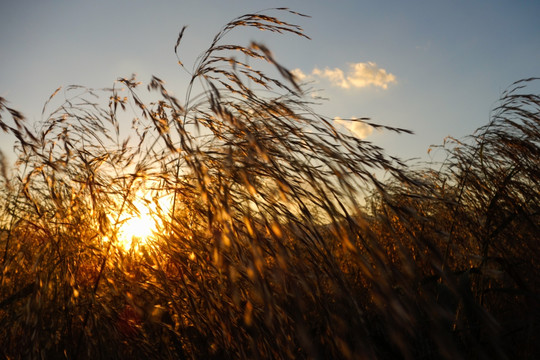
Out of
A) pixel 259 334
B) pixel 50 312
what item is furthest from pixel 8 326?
pixel 259 334

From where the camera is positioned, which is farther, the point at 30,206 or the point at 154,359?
the point at 30,206

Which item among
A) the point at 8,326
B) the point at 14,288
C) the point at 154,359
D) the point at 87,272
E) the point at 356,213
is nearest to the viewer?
the point at 356,213

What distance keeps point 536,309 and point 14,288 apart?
2.63 metres

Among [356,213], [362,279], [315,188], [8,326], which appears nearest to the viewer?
[356,213]

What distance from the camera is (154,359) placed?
1242 mm

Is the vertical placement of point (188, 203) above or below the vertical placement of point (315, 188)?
above

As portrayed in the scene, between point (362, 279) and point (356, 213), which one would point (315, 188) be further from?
point (362, 279)

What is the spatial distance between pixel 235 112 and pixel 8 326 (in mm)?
1530

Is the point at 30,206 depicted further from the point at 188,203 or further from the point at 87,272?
the point at 188,203

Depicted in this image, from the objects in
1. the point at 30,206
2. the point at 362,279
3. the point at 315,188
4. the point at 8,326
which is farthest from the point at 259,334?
the point at 30,206

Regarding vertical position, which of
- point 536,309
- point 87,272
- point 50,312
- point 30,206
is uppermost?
point 30,206

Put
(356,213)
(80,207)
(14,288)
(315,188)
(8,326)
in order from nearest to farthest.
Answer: (356,213), (315,188), (8,326), (80,207), (14,288)

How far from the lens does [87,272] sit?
1997 millimetres

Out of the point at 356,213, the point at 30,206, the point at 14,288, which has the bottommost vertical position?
the point at 356,213
